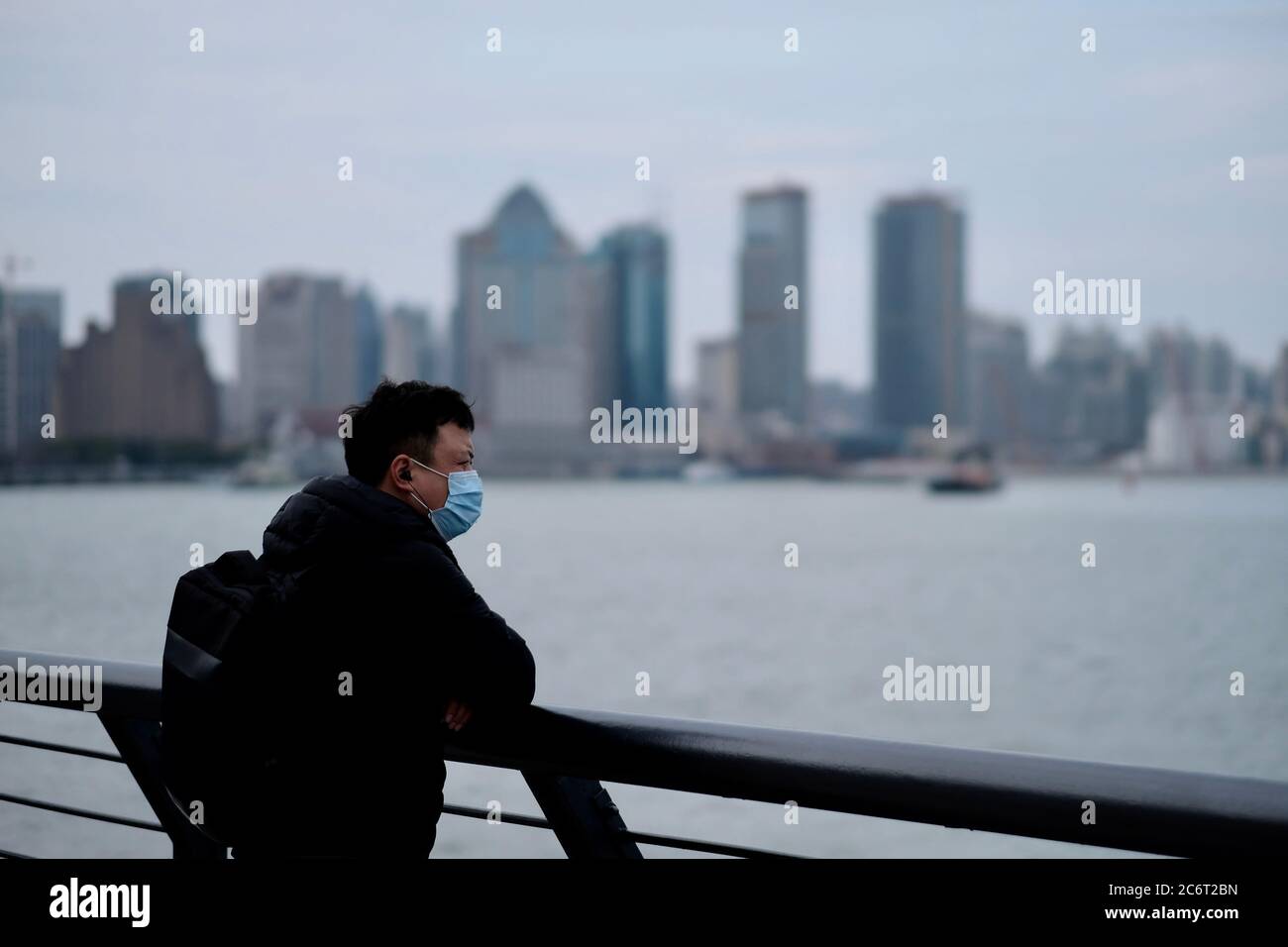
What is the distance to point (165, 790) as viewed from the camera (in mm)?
2703

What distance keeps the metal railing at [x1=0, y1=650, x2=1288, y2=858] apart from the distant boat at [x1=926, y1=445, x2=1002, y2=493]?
129511mm

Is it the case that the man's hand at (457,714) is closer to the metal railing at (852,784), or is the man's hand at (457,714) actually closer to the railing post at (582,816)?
the metal railing at (852,784)

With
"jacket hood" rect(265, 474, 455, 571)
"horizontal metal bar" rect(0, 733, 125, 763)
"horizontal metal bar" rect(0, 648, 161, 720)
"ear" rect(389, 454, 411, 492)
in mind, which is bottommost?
"horizontal metal bar" rect(0, 733, 125, 763)

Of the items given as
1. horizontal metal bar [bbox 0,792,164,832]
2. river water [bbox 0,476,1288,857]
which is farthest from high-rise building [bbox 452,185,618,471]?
horizontal metal bar [bbox 0,792,164,832]

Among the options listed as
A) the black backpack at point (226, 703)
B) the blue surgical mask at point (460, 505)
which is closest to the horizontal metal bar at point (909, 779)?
the black backpack at point (226, 703)

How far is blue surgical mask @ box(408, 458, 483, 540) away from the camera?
2.55 m

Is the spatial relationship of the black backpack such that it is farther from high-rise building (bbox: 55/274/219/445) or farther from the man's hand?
high-rise building (bbox: 55/274/219/445)

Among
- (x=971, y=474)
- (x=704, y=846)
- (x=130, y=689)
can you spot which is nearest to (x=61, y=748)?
(x=130, y=689)

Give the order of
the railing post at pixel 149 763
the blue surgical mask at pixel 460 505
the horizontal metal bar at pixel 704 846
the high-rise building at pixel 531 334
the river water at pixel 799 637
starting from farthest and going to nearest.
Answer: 1. the high-rise building at pixel 531 334
2. the river water at pixel 799 637
3. the railing post at pixel 149 763
4. the blue surgical mask at pixel 460 505
5. the horizontal metal bar at pixel 704 846

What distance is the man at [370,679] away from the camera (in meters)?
2.13

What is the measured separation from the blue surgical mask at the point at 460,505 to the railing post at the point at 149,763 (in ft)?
2.23

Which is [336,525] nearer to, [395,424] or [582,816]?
[395,424]

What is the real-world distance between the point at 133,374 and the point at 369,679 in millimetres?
73619
